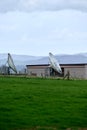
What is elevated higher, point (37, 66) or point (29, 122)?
point (37, 66)

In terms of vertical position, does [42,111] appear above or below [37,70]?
below

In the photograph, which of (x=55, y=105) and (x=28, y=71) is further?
(x=28, y=71)

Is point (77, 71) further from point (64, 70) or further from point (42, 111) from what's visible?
point (42, 111)

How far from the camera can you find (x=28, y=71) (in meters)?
109

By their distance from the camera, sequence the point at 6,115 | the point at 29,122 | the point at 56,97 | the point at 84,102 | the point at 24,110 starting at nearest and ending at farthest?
the point at 29,122, the point at 6,115, the point at 24,110, the point at 84,102, the point at 56,97

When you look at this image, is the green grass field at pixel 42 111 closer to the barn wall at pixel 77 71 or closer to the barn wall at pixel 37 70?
the barn wall at pixel 77 71

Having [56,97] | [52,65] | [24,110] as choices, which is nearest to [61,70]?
[52,65]

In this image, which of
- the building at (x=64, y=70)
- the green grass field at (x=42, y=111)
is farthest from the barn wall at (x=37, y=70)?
the green grass field at (x=42, y=111)

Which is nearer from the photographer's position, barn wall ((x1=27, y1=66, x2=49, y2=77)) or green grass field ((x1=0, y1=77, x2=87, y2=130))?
green grass field ((x1=0, y1=77, x2=87, y2=130))

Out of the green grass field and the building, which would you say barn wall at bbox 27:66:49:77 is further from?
the green grass field

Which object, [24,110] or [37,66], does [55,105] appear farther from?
[37,66]

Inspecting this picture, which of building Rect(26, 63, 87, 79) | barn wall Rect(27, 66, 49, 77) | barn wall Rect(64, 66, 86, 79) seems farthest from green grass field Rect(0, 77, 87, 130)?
barn wall Rect(27, 66, 49, 77)

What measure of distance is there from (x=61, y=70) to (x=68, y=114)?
250 ft

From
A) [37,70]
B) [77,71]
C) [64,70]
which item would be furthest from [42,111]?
[37,70]
